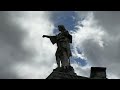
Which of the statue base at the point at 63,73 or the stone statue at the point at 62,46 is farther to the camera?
the stone statue at the point at 62,46

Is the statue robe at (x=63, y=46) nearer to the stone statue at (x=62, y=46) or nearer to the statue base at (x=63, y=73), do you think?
the stone statue at (x=62, y=46)

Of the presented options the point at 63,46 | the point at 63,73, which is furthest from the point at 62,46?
the point at 63,73

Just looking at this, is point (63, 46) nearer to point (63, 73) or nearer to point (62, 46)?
point (62, 46)

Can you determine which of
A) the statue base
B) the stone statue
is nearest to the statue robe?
the stone statue

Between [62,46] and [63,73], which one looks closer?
[63,73]

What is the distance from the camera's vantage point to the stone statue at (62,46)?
56.7ft

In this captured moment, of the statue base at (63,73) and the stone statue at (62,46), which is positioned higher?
the stone statue at (62,46)

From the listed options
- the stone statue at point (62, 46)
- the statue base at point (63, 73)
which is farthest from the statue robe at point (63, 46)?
Result: the statue base at point (63, 73)

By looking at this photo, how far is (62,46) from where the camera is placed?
17578mm

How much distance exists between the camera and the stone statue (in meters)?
17.3
